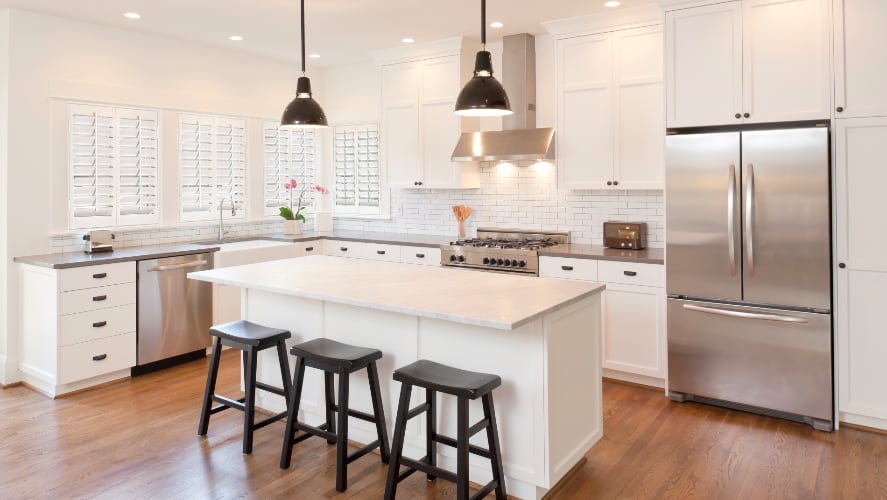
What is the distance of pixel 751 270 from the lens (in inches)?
149

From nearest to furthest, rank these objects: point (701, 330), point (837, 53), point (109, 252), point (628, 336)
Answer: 1. point (837, 53)
2. point (701, 330)
3. point (628, 336)
4. point (109, 252)

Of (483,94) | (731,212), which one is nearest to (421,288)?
(483,94)

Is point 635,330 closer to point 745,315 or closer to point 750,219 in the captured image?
point 745,315

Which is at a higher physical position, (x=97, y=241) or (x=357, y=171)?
(x=357, y=171)

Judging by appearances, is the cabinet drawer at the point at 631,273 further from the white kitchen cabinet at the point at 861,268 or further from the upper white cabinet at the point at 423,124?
the upper white cabinet at the point at 423,124

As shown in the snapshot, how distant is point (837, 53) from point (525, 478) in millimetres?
3011

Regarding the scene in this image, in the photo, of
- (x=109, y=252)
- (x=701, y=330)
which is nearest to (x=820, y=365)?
(x=701, y=330)

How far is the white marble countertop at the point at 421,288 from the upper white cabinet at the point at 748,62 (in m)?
1.64

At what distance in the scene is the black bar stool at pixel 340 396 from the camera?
2.96 metres

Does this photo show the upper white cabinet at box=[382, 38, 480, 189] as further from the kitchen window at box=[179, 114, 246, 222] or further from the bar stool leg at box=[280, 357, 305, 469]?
the bar stool leg at box=[280, 357, 305, 469]

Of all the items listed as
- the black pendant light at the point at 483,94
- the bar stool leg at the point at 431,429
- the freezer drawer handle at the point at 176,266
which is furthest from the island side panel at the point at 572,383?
the freezer drawer handle at the point at 176,266

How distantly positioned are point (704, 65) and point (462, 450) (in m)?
2.96

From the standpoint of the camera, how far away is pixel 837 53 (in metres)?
3.56

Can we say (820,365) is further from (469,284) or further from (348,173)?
(348,173)
